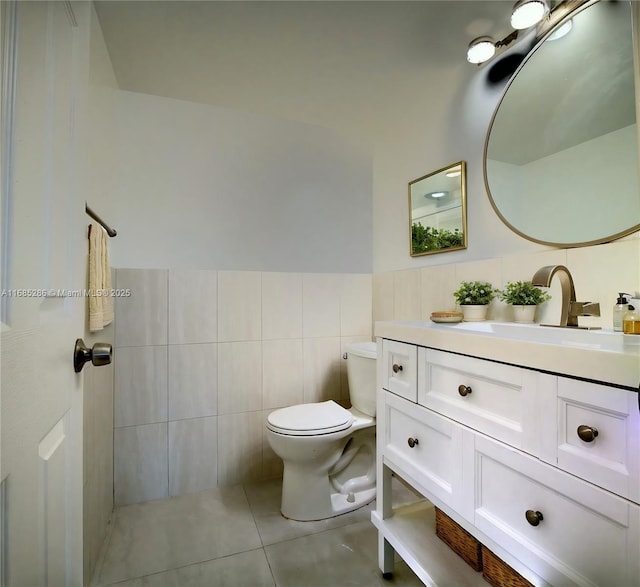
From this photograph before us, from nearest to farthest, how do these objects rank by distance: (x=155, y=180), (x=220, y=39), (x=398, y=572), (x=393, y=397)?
(x=393, y=397)
(x=398, y=572)
(x=220, y=39)
(x=155, y=180)

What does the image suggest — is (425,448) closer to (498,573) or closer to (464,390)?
(464,390)

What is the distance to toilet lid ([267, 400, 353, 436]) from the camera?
1.61 metres

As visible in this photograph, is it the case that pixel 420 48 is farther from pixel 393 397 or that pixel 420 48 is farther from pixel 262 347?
pixel 262 347

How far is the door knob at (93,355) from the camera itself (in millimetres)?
693

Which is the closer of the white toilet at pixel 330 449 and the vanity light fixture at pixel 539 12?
the vanity light fixture at pixel 539 12

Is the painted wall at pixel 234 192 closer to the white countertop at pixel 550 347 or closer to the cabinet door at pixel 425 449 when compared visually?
the white countertop at pixel 550 347

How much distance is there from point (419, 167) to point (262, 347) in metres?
1.40

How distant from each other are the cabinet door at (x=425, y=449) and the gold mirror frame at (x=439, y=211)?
35.2 inches

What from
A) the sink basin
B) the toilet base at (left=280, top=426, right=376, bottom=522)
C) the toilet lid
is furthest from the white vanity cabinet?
the toilet base at (left=280, top=426, right=376, bottom=522)

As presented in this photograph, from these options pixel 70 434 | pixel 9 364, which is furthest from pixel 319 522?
pixel 9 364

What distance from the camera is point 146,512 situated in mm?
1771

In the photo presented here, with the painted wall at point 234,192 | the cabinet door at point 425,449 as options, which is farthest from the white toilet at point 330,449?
the painted wall at point 234,192

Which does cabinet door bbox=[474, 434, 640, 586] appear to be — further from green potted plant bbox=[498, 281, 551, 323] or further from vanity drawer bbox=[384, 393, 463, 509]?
green potted plant bbox=[498, 281, 551, 323]

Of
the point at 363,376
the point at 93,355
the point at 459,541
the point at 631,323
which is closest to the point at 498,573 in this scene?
the point at 459,541
